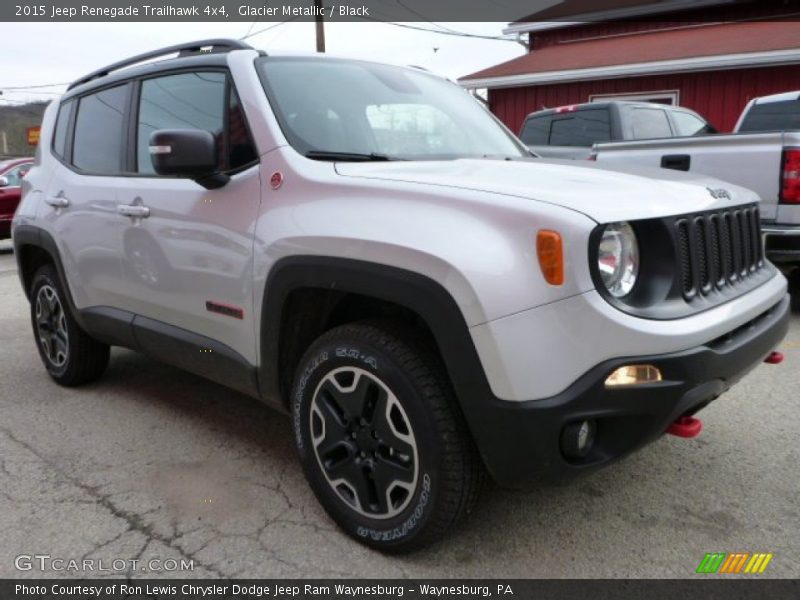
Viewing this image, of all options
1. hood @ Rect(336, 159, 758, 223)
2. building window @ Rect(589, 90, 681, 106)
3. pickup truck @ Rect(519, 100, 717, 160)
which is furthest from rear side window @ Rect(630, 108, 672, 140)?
building window @ Rect(589, 90, 681, 106)

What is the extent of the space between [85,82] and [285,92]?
2076mm

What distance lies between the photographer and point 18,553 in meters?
2.54

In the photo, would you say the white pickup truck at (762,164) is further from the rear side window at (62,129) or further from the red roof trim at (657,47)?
the red roof trim at (657,47)

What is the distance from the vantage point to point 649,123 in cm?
841

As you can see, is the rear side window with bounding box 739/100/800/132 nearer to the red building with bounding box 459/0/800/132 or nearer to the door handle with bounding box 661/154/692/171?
the door handle with bounding box 661/154/692/171

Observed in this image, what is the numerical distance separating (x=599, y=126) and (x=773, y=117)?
184 cm

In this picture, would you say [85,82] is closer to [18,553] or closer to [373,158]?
[373,158]

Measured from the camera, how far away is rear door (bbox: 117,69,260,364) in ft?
9.21

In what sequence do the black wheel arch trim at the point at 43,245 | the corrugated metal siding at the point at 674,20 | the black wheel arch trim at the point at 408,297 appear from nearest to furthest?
the black wheel arch trim at the point at 408,297, the black wheel arch trim at the point at 43,245, the corrugated metal siding at the point at 674,20

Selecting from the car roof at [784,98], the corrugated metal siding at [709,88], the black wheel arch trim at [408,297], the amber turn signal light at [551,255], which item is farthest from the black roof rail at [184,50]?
the corrugated metal siding at [709,88]

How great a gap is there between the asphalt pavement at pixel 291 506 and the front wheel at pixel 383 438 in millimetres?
164

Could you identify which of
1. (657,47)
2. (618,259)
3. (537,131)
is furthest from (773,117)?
(657,47)

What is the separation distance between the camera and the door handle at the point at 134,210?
3258mm

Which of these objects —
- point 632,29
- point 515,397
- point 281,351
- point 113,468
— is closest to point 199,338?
point 281,351
